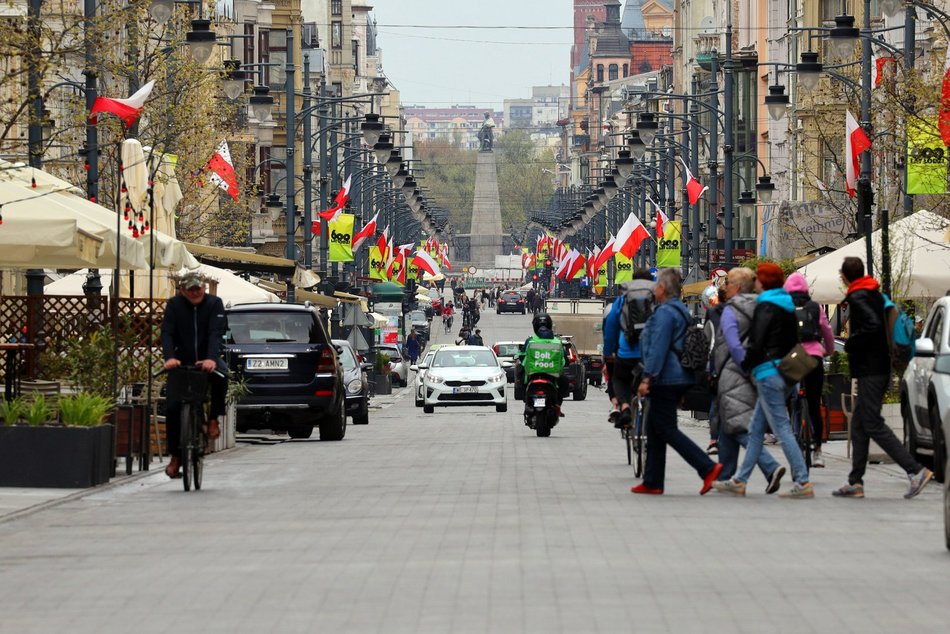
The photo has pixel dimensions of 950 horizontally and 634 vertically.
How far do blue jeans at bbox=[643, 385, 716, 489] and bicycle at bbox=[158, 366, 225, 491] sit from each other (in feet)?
11.8

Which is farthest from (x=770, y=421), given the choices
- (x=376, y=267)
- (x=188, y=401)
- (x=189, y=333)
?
(x=376, y=267)

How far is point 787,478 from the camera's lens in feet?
64.7

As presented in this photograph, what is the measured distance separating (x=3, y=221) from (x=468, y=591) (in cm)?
1004

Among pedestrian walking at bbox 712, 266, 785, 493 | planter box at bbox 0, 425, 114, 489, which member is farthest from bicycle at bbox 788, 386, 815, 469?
planter box at bbox 0, 425, 114, 489

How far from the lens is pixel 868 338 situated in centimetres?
1747

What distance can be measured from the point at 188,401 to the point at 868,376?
538 cm

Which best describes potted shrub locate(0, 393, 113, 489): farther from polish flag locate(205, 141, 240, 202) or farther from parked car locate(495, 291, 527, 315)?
parked car locate(495, 291, 527, 315)

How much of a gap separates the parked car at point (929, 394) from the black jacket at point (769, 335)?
→ 1.20 m

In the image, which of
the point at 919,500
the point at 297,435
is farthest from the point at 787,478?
the point at 297,435

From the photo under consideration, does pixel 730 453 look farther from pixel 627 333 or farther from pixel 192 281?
pixel 192 281

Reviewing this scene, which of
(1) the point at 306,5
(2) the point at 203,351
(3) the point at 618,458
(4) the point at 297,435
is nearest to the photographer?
(2) the point at 203,351

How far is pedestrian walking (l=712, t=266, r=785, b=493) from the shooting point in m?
17.5

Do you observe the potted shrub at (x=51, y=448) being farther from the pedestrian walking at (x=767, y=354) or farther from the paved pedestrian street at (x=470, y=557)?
the pedestrian walking at (x=767, y=354)

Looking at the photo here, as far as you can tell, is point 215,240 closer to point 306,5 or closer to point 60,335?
point 60,335
